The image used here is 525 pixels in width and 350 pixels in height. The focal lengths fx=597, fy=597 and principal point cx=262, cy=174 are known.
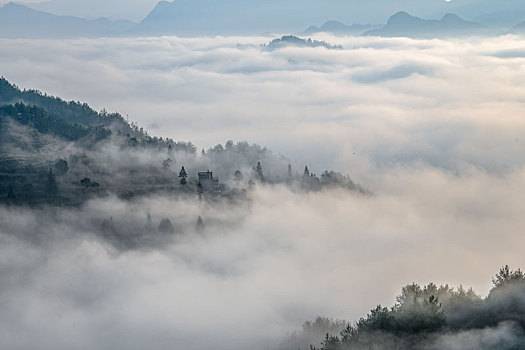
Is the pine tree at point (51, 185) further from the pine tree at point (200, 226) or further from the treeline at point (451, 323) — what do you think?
the treeline at point (451, 323)

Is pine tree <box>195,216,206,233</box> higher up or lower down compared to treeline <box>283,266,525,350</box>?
higher up

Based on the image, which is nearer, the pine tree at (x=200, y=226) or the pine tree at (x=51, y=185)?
the pine tree at (x=200, y=226)

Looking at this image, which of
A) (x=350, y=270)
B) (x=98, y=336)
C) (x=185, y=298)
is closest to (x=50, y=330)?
(x=98, y=336)

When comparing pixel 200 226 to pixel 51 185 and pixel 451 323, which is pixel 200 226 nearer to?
pixel 51 185

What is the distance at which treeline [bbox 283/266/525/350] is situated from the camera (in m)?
51.6

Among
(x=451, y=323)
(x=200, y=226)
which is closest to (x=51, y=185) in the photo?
(x=200, y=226)

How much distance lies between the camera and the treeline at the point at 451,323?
169ft

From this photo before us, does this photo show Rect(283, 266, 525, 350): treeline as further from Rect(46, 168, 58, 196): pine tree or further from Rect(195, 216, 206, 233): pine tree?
Rect(46, 168, 58, 196): pine tree

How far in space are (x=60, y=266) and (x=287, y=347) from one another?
287 feet

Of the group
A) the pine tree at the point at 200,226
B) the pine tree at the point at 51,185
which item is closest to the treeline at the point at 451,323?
the pine tree at the point at 200,226

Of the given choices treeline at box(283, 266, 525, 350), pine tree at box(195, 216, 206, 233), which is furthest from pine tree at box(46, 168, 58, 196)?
treeline at box(283, 266, 525, 350)

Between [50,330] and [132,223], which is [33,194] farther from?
[50,330]

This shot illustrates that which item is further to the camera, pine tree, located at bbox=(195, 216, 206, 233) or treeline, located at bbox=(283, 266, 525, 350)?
pine tree, located at bbox=(195, 216, 206, 233)

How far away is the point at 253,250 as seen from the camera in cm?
18575
